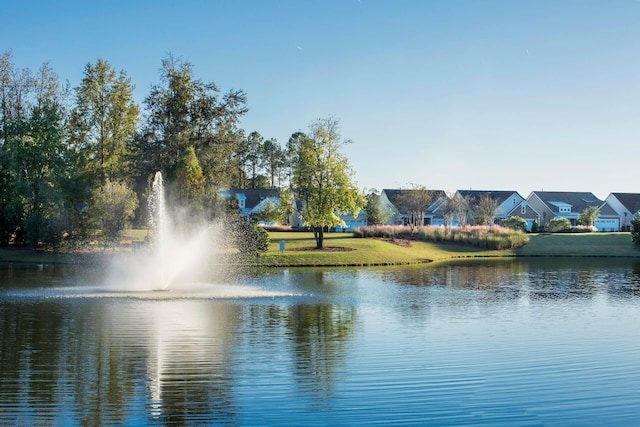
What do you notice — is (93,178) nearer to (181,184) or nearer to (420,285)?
(181,184)

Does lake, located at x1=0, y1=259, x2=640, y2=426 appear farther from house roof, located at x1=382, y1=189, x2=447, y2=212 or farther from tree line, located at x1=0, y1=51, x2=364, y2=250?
house roof, located at x1=382, y1=189, x2=447, y2=212

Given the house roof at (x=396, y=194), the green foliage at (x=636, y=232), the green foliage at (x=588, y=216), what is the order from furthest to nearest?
the house roof at (x=396, y=194) → the green foliage at (x=588, y=216) → the green foliage at (x=636, y=232)

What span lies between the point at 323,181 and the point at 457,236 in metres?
20.0

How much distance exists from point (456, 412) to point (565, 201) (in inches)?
4373

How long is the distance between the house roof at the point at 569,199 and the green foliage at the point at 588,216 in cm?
796

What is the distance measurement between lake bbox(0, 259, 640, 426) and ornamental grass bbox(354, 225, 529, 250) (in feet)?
124

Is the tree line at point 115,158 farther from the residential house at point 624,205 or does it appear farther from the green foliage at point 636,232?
the residential house at point 624,205

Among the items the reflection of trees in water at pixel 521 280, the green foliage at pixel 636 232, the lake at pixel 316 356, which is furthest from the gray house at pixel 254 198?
the lake at pixel 316 356

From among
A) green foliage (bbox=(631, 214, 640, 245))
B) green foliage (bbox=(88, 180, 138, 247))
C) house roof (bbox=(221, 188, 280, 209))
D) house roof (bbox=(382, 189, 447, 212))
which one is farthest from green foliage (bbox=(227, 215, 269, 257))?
house roof (bbox=(221, 188, 280, 209))

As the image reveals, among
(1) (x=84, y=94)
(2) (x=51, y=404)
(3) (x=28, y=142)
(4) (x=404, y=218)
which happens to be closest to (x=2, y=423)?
(2) (x=51, y=404)

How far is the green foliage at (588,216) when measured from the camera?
10369 centimetres

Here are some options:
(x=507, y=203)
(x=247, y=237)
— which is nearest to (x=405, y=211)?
(x=507, y=203)

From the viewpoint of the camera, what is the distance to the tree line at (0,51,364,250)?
57.6 m

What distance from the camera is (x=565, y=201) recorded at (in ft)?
381
